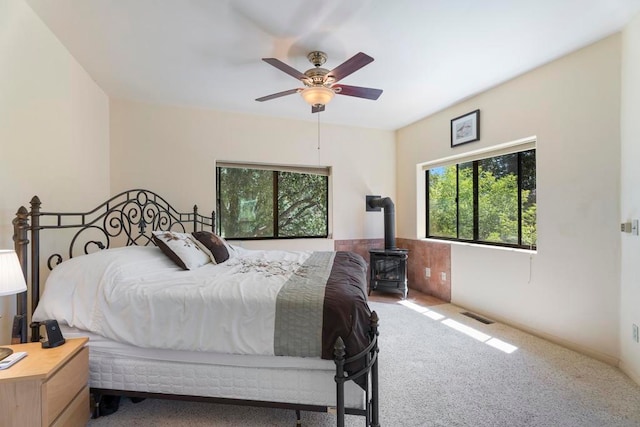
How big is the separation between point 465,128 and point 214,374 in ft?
11.9

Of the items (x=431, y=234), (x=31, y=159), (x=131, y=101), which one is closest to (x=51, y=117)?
(x=31, y=159)

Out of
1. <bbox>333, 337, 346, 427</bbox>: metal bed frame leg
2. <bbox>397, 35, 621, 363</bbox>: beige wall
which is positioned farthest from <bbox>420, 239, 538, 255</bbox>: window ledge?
<bbox>333, 337, 346, 427</bbox>: metal bed frame leg

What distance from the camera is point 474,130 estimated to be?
11.4ft

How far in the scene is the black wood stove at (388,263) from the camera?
414 cm

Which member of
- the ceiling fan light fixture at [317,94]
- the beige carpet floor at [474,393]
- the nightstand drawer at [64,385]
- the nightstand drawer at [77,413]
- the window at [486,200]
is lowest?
the beige carpet floor at [474,393]

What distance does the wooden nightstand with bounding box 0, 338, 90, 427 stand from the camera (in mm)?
1226

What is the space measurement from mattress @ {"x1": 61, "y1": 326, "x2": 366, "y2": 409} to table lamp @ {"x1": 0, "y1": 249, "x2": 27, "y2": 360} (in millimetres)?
449

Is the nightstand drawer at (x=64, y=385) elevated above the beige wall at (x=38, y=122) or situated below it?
below

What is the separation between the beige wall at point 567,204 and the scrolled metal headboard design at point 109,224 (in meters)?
3.46

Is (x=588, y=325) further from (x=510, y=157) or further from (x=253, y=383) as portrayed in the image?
(x=253, y=383)

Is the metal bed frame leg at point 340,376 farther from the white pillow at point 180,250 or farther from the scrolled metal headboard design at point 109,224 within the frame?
the scrolled metal headboard design at point 109,224

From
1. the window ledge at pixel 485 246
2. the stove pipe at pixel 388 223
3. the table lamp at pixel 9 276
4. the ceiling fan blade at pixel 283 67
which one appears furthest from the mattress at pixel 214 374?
the stove pipe at pixel 388 223

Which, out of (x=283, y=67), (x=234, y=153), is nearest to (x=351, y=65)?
(x=283, y=67)

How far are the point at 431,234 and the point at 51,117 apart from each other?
4.42m
